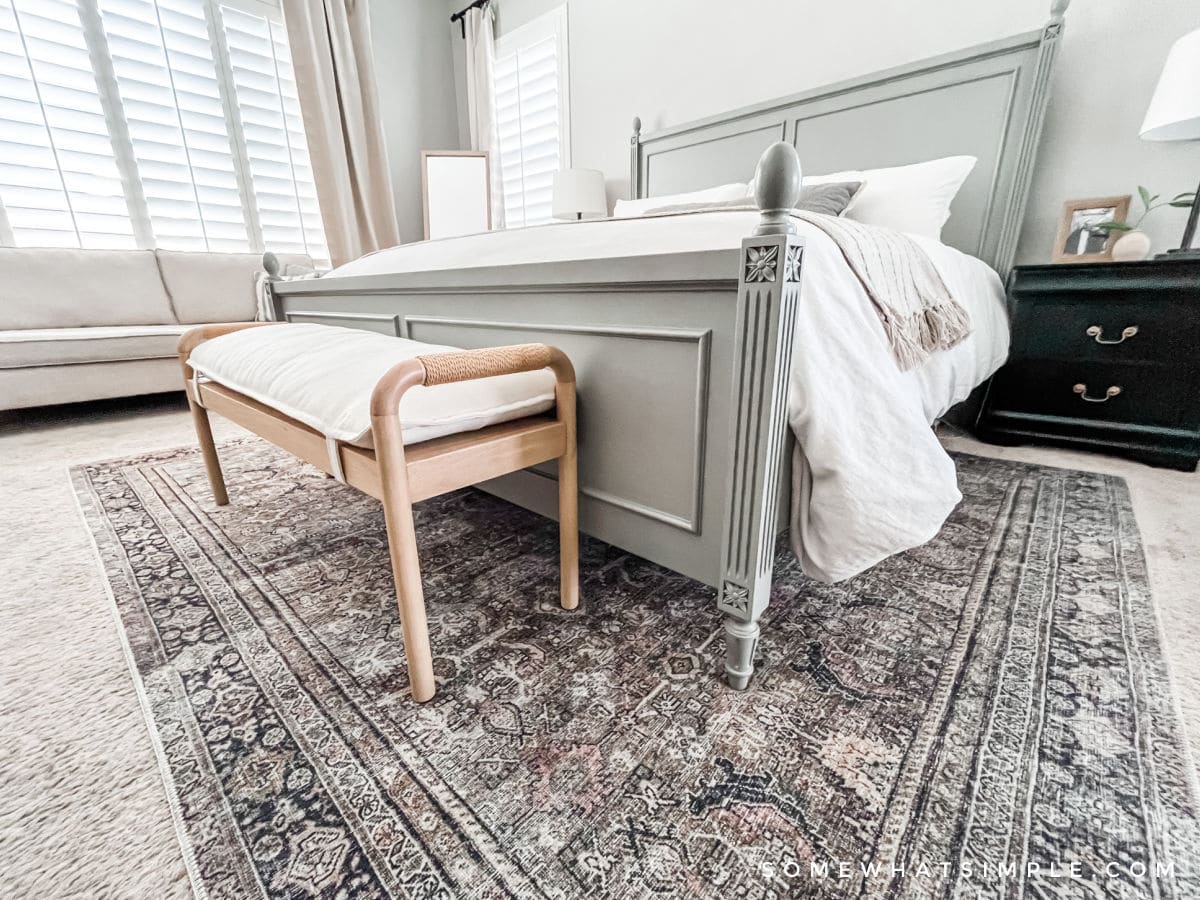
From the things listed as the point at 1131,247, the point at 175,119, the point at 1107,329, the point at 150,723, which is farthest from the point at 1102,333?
the point at 175,119

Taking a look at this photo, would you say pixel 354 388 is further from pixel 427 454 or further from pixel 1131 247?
pixel 1131 247

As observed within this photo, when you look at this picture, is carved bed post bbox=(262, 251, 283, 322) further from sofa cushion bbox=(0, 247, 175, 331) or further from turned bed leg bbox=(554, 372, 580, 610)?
turned bed leg bbox=(554, 372, 580, 610)

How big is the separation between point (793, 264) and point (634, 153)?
2923 mm

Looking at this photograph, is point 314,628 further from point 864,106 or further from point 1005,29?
point 1005,29

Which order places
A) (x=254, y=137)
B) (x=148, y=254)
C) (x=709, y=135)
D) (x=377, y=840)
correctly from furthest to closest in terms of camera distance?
(x=254, y=137) → (x=148, y=254) → (x=709, y=135) → (x=377, y=840)

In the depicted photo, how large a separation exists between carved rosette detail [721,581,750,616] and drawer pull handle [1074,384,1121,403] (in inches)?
75.9

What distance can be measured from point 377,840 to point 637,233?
1014mm

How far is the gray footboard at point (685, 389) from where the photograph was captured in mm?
677

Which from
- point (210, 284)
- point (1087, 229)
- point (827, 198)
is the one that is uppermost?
point (827, 198)

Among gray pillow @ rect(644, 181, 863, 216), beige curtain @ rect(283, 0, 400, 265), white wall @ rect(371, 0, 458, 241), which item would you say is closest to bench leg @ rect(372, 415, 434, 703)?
gray pillow @ rect(644, 181, 863, 216)

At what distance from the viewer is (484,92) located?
12.7ft

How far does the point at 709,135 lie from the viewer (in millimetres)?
2748

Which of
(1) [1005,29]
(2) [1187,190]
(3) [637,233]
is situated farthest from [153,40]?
(2) [1187,190]

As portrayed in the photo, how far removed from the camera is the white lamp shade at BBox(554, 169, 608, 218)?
3.14 m
